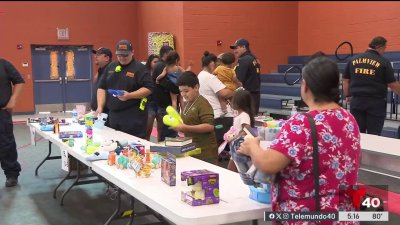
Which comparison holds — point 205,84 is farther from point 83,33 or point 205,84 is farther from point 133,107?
point 83,33

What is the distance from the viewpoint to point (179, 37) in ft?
35.8

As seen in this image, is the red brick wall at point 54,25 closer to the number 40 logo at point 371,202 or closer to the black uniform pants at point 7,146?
the black uniform pants at point 7,146

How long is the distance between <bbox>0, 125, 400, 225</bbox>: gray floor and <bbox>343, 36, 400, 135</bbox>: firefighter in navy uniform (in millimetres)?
768

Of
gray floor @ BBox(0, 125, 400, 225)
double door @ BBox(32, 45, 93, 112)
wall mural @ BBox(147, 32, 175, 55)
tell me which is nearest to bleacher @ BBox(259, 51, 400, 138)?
gray floor @ BBox(0, 125, 400, 225)

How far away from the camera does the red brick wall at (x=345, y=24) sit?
365 inches

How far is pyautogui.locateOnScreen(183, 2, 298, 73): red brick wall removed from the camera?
35.7ft

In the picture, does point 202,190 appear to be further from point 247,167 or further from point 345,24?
point 345,24

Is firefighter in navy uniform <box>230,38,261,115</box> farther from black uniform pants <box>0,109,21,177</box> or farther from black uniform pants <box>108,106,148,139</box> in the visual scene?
black uniform pants <box>0,109,21,177</box>

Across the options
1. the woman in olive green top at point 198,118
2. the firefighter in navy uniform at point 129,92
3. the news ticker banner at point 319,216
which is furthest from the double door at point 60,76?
the news ticker banner at point 319,216

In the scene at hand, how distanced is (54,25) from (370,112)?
9981 mm

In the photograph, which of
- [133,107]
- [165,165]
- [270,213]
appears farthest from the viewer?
[133,107]

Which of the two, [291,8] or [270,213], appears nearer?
[270,213]

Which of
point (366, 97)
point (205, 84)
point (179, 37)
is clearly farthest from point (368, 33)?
point (205, 84)

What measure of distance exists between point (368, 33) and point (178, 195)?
28.7 ft
